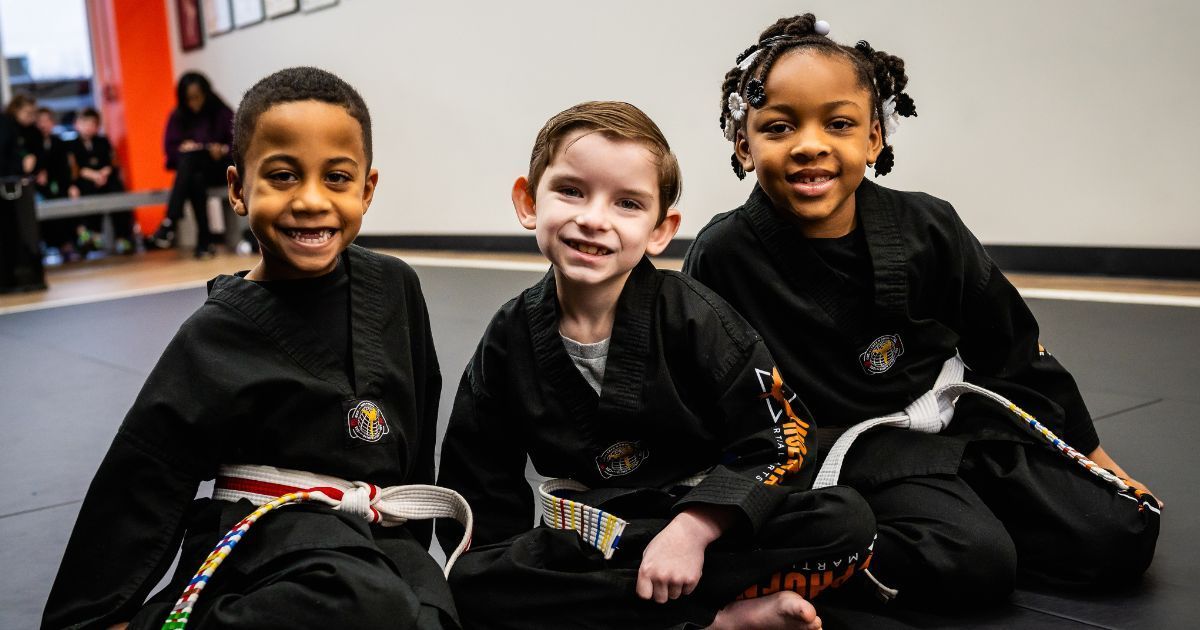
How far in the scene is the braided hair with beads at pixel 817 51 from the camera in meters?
1.56

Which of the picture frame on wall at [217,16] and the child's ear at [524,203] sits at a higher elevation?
the picture frame on wall at [217,16]

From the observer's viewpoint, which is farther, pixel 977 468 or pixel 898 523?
pixel 977 468

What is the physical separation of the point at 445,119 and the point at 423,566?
234 inches

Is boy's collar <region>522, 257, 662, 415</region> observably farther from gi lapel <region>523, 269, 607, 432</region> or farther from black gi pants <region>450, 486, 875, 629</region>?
black gi pants <region>450, 486, 875, 629</region>

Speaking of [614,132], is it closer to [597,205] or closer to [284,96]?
[597,205]

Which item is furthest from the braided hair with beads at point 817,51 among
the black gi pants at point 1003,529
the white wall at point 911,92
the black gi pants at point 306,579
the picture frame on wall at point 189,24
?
the picture frame on wall at point 189,24

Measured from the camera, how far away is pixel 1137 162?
383cm

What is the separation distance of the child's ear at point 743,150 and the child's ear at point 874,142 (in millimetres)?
176

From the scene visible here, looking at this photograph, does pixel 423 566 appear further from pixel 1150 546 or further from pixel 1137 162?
pixel 1137 162

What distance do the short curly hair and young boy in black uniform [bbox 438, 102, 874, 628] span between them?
248mm

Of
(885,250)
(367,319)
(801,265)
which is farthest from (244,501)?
(885,250)

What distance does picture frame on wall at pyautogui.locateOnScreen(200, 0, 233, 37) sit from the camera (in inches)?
354

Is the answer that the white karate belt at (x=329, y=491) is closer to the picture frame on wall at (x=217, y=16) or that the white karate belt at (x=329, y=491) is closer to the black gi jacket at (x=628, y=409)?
the black gi jacket at (x=628, y=409)

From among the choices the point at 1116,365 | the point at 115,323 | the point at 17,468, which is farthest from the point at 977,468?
the point at 115,323
